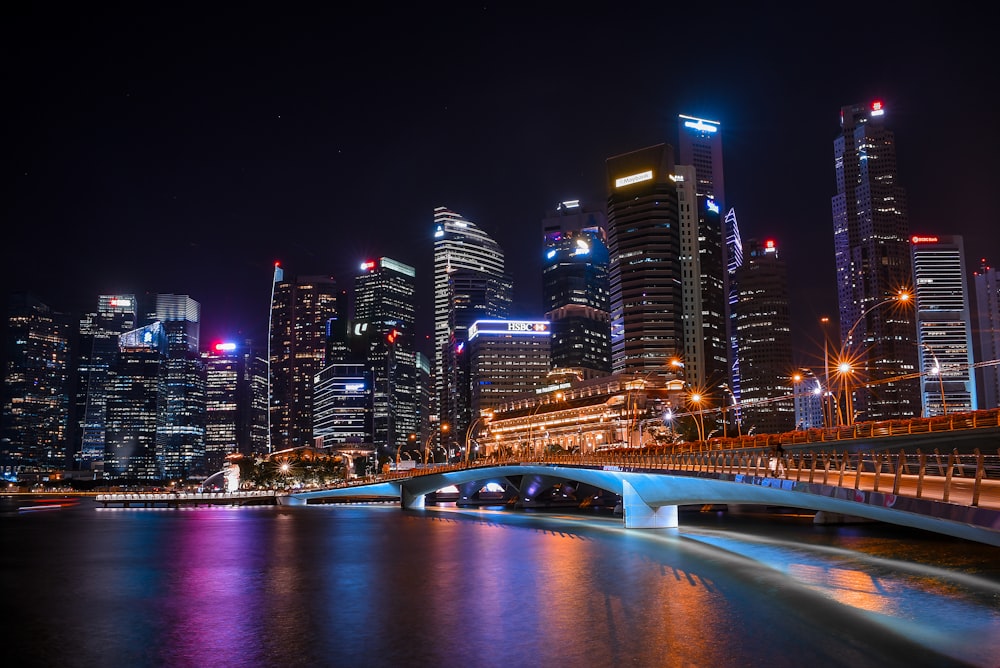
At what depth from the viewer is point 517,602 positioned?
119 ft

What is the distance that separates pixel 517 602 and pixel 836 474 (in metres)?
14.6

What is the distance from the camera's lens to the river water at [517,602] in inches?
1034

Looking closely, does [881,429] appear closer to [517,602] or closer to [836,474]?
[836,474]

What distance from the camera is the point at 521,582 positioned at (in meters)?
42.4

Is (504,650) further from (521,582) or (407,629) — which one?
(521,582)

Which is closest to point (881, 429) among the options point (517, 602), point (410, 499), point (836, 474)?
point (836, 474)

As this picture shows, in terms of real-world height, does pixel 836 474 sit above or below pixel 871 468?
above

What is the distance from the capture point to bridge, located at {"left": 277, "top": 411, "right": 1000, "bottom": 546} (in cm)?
2528

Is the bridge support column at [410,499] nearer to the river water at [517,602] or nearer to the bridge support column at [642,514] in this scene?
the bridge support column at [642,514]

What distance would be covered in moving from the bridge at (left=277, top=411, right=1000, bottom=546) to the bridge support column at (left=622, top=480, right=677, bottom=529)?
0.09 meters

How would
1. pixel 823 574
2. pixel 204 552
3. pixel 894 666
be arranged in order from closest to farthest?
pixel 894 666
pixel 823 574
pixel 204 552

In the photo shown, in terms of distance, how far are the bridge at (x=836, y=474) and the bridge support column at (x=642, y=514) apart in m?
0.09

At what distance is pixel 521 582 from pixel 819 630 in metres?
17.7

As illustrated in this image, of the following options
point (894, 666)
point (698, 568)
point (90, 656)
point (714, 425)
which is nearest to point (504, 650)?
point (894, 666)
